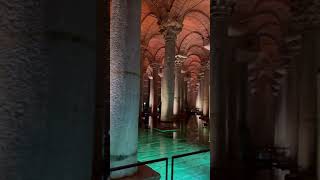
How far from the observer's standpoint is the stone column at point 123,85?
9.51 ft

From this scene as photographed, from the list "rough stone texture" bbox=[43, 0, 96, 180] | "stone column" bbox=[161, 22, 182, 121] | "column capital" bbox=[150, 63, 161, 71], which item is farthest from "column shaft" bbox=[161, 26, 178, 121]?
"rough stone texture" bbox=[43, 0, 96, 180]

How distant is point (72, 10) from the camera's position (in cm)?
72

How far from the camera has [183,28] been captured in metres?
17.9

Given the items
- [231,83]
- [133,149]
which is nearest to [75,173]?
[231,83]

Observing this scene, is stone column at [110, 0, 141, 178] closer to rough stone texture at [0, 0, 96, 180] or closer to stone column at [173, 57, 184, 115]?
rough stone texture at [0, 0, 96, 180]

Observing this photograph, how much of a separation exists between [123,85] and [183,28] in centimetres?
1576

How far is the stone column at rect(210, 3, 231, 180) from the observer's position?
1331 millimetres

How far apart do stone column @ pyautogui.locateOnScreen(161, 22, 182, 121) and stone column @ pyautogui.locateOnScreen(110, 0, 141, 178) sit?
8.76 meters

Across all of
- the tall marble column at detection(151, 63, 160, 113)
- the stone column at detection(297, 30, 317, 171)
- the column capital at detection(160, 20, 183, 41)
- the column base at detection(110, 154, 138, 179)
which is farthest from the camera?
the tall marble column at detection(151, 63, 160, 113)

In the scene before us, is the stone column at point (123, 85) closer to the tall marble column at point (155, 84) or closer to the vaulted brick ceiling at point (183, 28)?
the vaulted brick ceiling at point (183, 28)

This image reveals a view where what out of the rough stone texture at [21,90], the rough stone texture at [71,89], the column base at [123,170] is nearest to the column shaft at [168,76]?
the column base at [123,170]

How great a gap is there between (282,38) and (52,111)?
3.63 feet

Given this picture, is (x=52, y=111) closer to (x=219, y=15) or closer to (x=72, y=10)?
(x=72, y=10)

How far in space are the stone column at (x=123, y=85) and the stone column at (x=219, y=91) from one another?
65.6 inches
